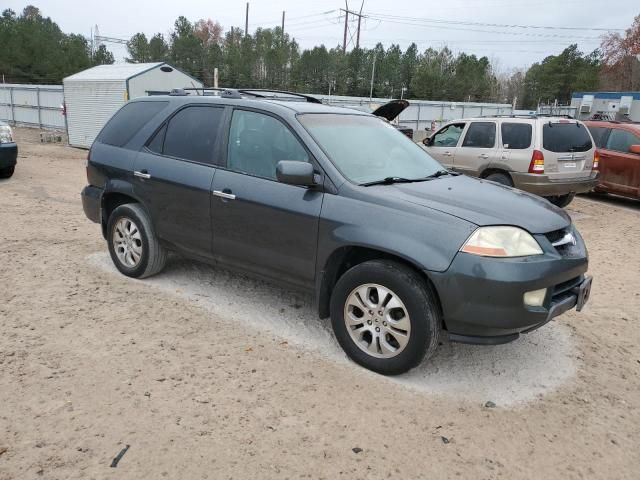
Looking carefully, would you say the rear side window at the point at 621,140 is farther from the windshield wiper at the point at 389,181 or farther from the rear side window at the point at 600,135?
the windshield wiper at the point at 389,181

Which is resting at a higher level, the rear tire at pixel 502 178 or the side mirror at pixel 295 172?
the side mirror at pixel 295 172

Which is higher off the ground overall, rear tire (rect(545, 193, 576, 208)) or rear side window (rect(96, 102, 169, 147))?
rear side window (rect(96, 102, 169, 147))

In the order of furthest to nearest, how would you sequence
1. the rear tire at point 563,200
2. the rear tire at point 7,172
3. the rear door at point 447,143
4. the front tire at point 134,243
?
the rear tire at point 7,172 < the rear door at point 447,143 < the rear tire at point 563,200 < the front tire at point 134,243

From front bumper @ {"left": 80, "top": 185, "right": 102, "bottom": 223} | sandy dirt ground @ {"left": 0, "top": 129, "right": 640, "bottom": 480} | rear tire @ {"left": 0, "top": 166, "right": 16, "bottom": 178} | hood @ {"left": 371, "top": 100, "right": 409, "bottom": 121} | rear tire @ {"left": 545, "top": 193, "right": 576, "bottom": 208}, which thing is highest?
hood @ {"left": 371, "top": 100, "right": 409, "bottom": 121}

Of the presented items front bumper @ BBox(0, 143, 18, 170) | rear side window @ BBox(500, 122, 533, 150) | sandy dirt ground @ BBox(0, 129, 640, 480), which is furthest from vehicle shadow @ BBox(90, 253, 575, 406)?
front bumper @ BBox(0, 143, 18, 170)

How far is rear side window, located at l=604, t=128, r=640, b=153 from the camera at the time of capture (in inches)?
390

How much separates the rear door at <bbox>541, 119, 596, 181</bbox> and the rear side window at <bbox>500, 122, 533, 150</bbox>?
245 mm

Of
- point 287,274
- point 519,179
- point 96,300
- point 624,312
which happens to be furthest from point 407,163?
point 519,179

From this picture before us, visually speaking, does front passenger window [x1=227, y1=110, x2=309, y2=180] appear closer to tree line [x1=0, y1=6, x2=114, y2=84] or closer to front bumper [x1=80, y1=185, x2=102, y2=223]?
front bumper [x1=80, y1=185, x2=102, y2=223]

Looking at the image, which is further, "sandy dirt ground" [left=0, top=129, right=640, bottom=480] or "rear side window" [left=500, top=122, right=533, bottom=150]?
"rear side window" [left=500, top=122, right=533, bottom=150]

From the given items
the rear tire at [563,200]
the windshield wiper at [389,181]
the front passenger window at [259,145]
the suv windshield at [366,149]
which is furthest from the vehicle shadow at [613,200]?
the front passenger window at [259,145]

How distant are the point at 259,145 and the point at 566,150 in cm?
647

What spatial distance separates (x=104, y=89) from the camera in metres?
15.4

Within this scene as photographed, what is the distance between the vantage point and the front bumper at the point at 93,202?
199 inches
